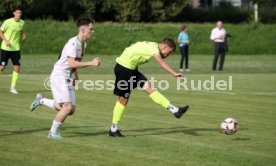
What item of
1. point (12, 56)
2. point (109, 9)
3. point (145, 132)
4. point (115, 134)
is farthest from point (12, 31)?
point (109, 9)

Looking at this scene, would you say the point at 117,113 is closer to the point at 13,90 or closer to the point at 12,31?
the point at 13,90

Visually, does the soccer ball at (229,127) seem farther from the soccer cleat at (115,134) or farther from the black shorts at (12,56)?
the black shorts at (12,56)

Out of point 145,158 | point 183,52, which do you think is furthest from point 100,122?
point 183,52

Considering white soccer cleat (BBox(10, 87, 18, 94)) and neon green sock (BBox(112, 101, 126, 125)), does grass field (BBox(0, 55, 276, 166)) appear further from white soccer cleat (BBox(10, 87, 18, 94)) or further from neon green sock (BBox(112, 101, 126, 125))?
neon green sock (BBox(112, 101, 126, 125))

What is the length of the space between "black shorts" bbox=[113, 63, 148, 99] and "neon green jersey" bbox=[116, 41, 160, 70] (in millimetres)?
91

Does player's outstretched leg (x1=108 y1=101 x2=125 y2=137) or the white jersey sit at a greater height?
the white jersey

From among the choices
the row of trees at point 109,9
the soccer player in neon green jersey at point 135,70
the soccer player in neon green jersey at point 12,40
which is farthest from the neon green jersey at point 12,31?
the row of trees at point 109,9

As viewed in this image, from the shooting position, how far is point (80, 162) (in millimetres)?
9805

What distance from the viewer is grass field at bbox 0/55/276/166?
1018 cm

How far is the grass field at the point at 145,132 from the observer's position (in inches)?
401

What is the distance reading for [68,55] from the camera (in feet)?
38.4

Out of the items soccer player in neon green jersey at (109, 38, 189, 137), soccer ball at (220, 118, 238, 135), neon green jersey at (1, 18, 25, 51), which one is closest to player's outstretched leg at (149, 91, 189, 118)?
soccer player in neon green jersey at (109, 38, 189, 137)

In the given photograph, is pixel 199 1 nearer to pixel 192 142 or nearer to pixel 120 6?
pixel 120 6

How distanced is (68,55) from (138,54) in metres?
1.29
